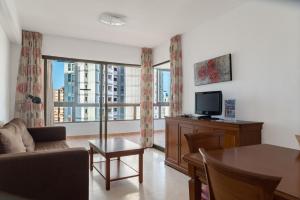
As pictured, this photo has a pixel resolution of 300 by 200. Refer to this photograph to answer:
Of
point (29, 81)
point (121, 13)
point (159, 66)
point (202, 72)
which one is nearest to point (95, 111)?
point (29, 81)

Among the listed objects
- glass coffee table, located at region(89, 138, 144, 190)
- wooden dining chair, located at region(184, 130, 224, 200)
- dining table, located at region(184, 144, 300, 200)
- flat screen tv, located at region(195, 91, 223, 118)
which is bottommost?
glass coffee table, located at region(89, 138, 144, 190)

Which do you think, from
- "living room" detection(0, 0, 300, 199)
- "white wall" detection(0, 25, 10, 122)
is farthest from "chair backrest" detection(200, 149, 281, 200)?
"white wall" detection(0, 25, 10, 122)

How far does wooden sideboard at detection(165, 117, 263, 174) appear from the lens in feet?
8.24

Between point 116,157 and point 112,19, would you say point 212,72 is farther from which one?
point 116,157

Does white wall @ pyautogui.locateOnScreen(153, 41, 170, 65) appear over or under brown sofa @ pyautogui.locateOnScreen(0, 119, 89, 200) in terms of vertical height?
over

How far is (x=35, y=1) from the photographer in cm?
288

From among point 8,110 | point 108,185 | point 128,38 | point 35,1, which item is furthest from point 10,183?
point 128,38

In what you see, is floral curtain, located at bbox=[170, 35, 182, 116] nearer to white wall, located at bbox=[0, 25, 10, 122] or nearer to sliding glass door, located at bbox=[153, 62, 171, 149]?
sliding glass door, located at bbox=[153, 62, 171, 149]

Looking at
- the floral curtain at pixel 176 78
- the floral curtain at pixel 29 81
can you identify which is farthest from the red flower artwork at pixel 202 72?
the floral curtain at pixel 29 81

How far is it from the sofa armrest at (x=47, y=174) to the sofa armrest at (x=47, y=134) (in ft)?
5.72

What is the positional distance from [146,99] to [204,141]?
11.4ft

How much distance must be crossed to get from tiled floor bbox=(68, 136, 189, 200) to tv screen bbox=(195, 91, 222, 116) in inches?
43.1

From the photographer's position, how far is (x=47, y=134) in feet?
11.4

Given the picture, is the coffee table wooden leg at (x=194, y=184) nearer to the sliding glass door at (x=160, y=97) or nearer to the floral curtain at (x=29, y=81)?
the floral curtain at (x=29, y=81)
